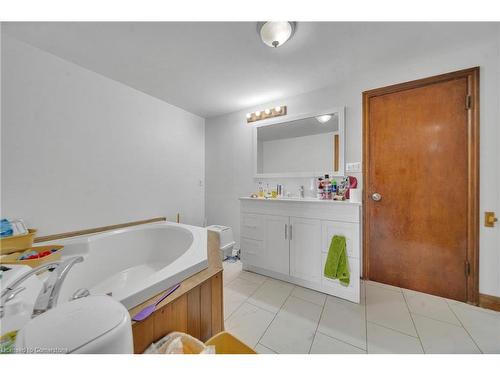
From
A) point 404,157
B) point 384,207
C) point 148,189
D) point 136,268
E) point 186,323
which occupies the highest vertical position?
point 404,157

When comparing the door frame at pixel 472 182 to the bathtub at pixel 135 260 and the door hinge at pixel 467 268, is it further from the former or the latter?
the bathtub at pixel 135 260

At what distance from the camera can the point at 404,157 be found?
168 centimetres

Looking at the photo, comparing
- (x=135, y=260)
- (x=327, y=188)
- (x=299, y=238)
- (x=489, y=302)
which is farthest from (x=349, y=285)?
(x=135, y=260)

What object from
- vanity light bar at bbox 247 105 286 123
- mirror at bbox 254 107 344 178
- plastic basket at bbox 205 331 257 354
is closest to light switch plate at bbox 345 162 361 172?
mirror at bbox 254 107 344 178

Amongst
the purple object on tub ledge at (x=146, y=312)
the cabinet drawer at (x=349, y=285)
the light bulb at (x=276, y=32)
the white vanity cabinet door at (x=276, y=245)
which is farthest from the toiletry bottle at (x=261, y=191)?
the purple object on tub ledge at (x=146, y=312)

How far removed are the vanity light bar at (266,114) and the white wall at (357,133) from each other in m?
0.08

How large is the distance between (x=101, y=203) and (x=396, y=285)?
9.72 ft

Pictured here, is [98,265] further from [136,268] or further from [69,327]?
[69,327]

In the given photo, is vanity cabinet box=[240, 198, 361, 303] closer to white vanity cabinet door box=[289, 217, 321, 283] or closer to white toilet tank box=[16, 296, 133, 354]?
white vanity cabinet door box=[289, 217, 321, 283]

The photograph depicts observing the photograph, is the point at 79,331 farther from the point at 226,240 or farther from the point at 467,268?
the point at 467,268

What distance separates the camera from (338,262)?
1539mm

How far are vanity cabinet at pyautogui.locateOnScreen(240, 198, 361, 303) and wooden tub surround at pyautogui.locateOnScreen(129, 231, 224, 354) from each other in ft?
2.73

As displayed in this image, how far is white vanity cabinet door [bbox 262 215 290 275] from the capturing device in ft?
6.08
